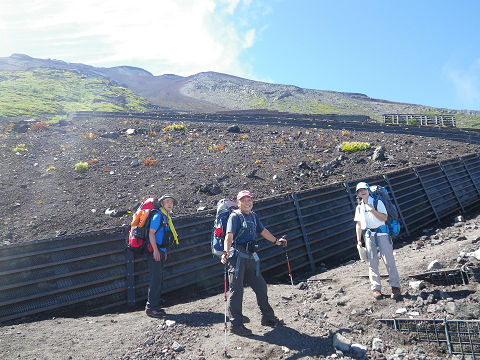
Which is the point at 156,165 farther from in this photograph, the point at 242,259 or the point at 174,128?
the point at 242,259

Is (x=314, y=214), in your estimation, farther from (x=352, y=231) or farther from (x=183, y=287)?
(x=183, y=287)

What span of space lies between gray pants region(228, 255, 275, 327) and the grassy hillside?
48.8 m

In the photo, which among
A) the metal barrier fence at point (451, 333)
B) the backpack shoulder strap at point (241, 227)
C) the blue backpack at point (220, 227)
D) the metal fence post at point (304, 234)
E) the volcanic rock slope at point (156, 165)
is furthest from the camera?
the volcanic rock slope at point (156, 165)

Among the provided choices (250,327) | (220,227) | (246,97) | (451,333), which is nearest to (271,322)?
(250,327)

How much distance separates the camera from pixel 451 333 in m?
4.34

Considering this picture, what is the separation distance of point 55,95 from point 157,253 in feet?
264

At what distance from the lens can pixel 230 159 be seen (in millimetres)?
18703

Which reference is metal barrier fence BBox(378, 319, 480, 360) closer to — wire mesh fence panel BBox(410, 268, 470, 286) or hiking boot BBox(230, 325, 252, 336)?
wire mesh fence panel BBox(410, 268, 470, 286)

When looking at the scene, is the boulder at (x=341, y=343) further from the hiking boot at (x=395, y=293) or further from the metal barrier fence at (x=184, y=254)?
the metal barrier fence at (x=184, y=254)

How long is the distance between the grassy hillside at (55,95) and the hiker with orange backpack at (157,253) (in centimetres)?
4716

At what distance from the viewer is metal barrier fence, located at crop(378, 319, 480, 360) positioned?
413 cm

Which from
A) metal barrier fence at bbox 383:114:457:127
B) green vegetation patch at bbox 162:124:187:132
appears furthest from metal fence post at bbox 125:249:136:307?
metal barrier fence at bbox 383:114:457:127

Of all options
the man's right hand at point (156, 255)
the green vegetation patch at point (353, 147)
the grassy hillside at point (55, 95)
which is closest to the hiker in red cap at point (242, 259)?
the man's right hand at point (156, 255)

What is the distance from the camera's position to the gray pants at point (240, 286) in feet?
16.9
